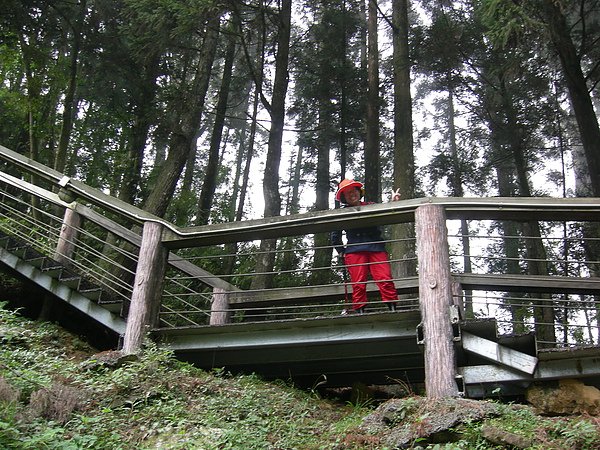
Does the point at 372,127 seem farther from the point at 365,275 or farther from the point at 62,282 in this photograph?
the point at 62,282

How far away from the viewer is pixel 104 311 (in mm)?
7395

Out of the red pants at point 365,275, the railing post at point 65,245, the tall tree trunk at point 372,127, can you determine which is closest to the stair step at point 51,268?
the railing post at point 65,245

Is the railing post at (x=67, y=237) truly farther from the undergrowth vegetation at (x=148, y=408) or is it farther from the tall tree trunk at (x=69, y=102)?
the tall tree trunk at (x=69, y=102)

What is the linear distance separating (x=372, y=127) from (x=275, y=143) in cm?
327

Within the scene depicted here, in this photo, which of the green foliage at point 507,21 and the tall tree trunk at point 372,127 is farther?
the tall tree trunk at point 372,127

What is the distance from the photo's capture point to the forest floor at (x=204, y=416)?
13.3 feet

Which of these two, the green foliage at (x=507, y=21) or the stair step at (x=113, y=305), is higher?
the green foliage at (x=507, y=21)

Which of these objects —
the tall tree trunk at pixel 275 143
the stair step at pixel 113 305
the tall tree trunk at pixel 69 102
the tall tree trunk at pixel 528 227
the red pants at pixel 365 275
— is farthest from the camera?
the tall tree trunk at pixel 528 227

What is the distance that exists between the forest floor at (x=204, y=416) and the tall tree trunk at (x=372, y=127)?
30.0ft

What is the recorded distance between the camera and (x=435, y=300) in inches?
209

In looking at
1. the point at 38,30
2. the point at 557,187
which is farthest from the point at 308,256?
the point at 557,187

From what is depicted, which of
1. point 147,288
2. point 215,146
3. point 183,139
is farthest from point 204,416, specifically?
point 215,146

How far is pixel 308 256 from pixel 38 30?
888 centimetres

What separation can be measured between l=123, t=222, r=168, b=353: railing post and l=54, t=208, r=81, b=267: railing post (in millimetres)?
1883
